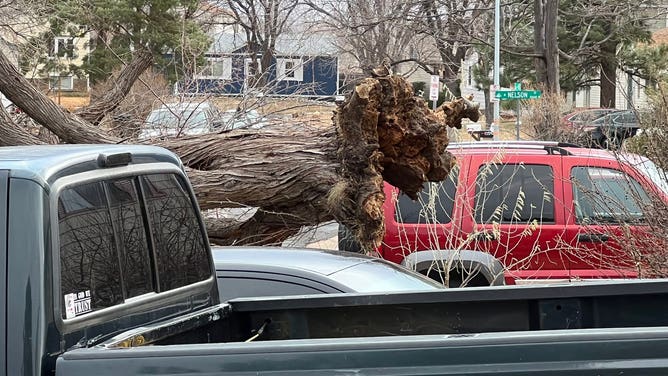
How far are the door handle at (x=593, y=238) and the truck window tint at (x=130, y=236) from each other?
478 centimetres

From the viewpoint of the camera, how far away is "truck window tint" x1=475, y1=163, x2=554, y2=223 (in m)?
8.23

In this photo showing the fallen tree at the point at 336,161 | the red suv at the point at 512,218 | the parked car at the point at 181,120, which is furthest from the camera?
the parked car at the point at 181,120

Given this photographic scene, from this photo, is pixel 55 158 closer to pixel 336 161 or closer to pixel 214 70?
pixel 336 161

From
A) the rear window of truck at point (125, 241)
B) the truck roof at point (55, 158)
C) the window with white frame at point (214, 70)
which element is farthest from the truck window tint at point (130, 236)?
the window with white frame at point (214, 70)

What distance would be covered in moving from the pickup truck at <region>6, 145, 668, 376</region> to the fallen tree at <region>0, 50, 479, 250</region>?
227cm

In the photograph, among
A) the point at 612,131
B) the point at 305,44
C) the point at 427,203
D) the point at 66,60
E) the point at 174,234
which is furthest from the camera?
the point at 305,44

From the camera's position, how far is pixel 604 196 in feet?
23.6

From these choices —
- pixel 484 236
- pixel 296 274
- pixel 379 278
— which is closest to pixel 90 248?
pixel 296 274

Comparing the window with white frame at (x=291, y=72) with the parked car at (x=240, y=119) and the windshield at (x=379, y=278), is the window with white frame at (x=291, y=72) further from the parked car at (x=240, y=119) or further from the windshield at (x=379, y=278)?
the windshield at (x=379, y=278)

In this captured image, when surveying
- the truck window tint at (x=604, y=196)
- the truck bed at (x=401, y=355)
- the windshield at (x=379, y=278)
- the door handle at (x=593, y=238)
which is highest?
the truck bed at (x=401, y=355)

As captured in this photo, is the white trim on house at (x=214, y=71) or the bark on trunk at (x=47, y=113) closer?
the bark on trunk at (x=47, y=113)

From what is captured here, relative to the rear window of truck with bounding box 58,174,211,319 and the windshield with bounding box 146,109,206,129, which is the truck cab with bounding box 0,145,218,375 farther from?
the windshield with bounding box 146,109,206,129

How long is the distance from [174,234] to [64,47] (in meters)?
33.3

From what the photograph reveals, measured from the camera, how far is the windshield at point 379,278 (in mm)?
5031
